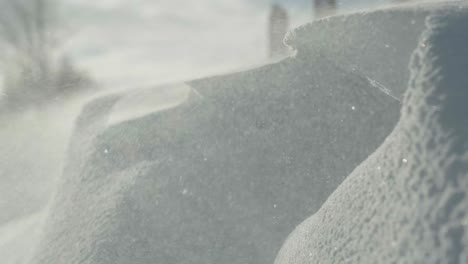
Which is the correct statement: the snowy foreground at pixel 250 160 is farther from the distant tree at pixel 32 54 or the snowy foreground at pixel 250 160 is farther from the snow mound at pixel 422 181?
the distant tree at pixel 32 54

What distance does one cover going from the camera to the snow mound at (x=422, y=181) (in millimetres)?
917

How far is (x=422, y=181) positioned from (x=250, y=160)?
2.80 feet

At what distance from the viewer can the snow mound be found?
0.92 metres

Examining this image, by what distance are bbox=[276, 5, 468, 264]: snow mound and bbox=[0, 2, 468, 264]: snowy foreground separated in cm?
2

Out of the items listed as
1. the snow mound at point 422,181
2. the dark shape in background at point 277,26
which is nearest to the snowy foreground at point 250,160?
the snow mound at point 422,181

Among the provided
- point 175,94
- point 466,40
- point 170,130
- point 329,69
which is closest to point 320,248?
point 466,40

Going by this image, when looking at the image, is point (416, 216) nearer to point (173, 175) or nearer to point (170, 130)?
point (173, 175)

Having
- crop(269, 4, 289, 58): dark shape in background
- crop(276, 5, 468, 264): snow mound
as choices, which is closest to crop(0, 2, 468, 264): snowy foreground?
crop(276, 5, 468, 264): snow mound

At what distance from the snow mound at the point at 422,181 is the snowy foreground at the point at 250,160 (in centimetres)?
2

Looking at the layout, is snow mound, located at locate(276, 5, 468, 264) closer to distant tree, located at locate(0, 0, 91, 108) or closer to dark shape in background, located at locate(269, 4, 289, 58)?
dark shape in background, located at locate(269, 4, 289, 58)

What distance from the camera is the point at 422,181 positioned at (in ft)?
3.17

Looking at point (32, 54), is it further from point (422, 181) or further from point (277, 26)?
point (422, 181)

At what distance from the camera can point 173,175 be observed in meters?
1.79

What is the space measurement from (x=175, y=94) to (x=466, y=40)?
48.1 inches
